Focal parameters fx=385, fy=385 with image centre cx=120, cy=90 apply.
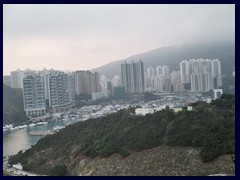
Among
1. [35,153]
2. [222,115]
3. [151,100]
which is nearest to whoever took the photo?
[222,115]

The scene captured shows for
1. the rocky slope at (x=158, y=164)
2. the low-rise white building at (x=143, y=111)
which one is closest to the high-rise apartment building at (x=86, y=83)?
the low-rise white building at (x=143, y=111)

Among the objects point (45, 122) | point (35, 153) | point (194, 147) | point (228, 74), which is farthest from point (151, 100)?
point (194, 147)

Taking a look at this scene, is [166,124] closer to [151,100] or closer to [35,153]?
[35,153]

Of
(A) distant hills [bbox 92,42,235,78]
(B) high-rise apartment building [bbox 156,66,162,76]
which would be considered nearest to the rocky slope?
(A) distant hills [bbox 92,42,235,78]

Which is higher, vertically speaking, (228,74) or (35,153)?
(228,74)

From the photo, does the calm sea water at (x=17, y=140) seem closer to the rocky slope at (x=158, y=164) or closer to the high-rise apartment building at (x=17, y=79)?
the rocky slope at (x=158, y=164)

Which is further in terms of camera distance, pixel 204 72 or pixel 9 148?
pixel 204 72

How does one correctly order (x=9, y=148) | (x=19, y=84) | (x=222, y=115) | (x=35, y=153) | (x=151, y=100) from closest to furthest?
1. (x=222, y=115)
2. (x=35, y=153)
3. (x=9, y=148)
4. (x=151, y=100)
5. (x=19, y=84)
